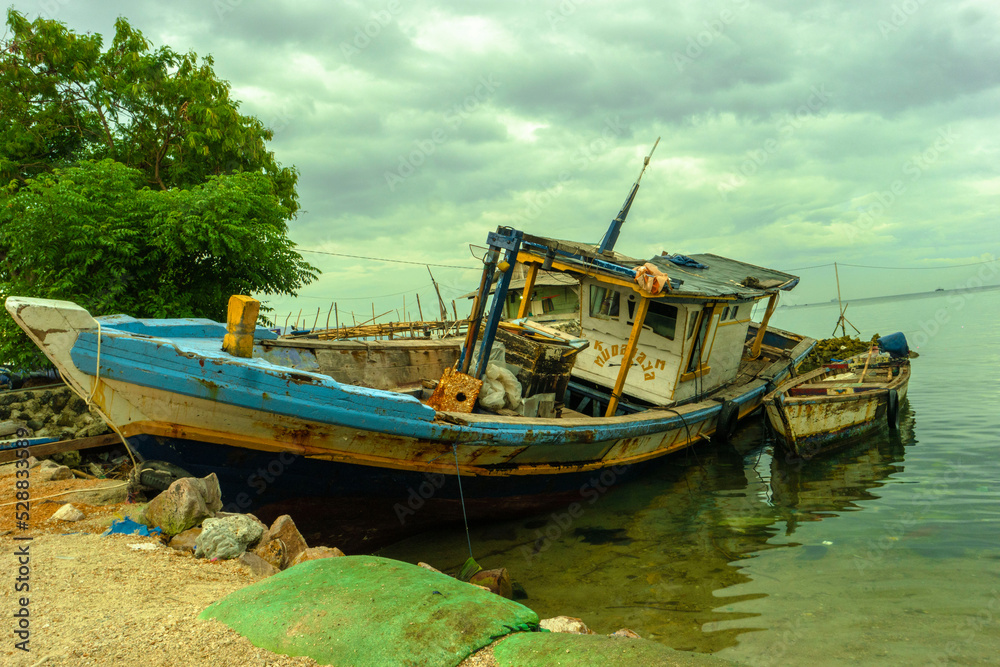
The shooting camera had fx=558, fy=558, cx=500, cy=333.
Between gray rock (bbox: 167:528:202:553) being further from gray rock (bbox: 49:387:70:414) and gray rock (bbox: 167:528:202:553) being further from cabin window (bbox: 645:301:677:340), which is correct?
cabin window (bbox: 645:301:677:340)

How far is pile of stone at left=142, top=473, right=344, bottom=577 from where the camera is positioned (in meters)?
4.25

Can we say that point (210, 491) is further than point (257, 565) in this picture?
Yes

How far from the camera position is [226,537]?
4285 mm

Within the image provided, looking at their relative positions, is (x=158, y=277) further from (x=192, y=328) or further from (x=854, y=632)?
(x=854, y=632)

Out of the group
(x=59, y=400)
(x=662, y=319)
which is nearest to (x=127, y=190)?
(x=59, y=400)

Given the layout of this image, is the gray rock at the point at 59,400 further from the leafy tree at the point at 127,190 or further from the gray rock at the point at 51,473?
the gray rock at the point at 51,473

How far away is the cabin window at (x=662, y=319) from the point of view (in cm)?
884

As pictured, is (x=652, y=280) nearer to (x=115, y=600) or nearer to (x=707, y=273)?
(x=707, y=273)

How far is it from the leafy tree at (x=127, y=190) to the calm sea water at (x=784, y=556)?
621 centimetres

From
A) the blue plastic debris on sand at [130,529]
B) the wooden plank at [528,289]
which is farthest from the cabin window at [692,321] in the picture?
the blue plastic debris on sand at [130,529]

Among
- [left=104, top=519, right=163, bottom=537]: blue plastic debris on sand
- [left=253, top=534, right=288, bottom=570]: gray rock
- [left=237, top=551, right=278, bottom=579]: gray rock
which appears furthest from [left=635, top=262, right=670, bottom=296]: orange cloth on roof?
[left=104, top=519, right=163, bottom=537]: blue plastic debris on sand

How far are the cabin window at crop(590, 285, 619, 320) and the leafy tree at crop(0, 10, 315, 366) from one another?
5.64m

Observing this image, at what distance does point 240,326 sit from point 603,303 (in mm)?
5985

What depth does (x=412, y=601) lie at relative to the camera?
3.10 m
